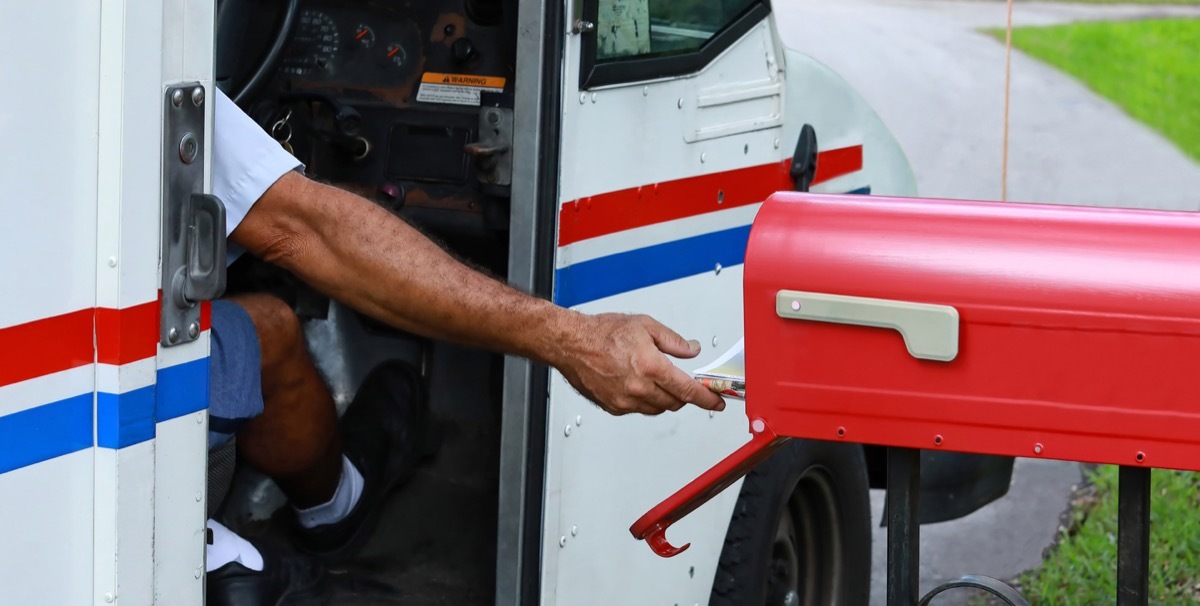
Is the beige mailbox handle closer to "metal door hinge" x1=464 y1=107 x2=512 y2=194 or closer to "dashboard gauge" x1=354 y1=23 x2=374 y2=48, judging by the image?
"metal door hinge" x1=464 y1=107 x2=512 y2=194

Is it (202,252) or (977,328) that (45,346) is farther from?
(977,328)

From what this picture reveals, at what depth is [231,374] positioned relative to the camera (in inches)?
90.7

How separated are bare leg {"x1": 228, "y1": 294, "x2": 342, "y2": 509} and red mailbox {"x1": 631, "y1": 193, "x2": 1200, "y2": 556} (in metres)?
1.10

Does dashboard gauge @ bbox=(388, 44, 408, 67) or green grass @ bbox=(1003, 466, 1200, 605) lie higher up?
dashboard gauge @ bbox=(388, 44, 408, 67)

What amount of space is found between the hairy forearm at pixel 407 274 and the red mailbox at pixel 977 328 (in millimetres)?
393

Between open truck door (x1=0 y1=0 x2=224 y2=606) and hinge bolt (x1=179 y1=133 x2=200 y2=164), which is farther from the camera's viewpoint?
hinge bolt (x1=179 y1=133 x2=200 y2=164)

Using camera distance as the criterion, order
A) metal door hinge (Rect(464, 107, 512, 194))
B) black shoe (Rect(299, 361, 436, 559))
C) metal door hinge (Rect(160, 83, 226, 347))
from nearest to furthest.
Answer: metal door hinge (Rect(160, 83, 226, 347)) → metal door hinge (Rect(464, 107, 512, 194)) → black shoe (Rect(299, 361, 436, 559))

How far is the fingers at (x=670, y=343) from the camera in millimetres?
2186

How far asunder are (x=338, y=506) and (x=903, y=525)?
4.98 feet

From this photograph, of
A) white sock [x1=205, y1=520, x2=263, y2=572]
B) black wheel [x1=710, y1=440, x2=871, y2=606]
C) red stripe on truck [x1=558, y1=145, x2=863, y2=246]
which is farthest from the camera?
black wheel [x1=710, y1=440, x2=871, y2=606]

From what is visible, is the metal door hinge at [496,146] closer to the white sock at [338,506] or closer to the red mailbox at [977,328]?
the white sock at [338,506]

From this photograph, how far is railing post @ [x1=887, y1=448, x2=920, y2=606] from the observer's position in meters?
1.97

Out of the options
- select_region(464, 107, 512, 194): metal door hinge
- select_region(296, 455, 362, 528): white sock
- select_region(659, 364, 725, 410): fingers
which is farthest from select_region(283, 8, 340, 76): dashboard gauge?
select_region(659, 364, 725, 410): fingers

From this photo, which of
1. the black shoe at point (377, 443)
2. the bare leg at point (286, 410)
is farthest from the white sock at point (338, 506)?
the bare leg at point (286, 410)
